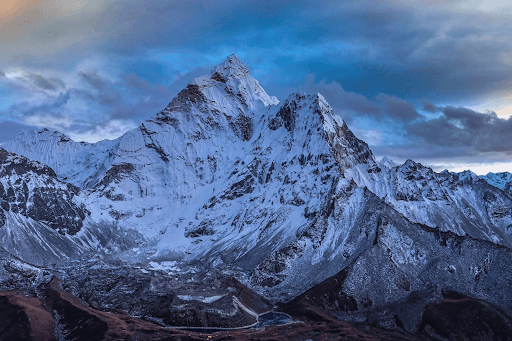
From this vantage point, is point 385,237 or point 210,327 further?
point 385,237

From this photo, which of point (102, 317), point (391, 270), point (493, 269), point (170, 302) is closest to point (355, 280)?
point (391, 270)

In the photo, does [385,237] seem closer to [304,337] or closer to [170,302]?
[304,337]

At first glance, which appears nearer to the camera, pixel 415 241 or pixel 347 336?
pixel 347 336

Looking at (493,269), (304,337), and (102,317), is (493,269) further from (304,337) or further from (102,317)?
(102,317)

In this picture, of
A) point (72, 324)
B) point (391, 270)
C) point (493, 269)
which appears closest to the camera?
point (72, 324)

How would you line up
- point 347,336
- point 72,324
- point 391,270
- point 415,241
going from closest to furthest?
point 347,336 → point 72,324 → point 391,270 → point 415,241

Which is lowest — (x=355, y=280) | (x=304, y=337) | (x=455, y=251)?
(x=304, y=337)

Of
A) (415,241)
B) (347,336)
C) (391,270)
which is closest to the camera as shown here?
(347,336)

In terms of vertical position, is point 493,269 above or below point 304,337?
above

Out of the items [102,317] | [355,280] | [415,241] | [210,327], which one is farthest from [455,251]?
[102,317]
